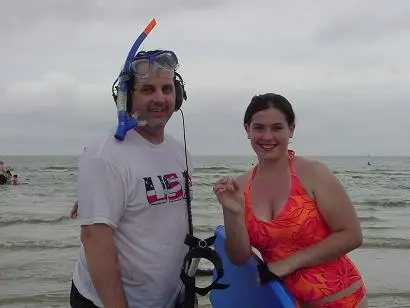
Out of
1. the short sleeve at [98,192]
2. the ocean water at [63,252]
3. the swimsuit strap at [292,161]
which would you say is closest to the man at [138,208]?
the short sleeve at [98,192]

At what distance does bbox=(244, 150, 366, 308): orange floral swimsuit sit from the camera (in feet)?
9.14

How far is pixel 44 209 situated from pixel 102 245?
16.3 m

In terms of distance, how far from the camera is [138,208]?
2414 mm

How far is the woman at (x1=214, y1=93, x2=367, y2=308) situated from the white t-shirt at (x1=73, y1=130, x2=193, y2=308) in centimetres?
31

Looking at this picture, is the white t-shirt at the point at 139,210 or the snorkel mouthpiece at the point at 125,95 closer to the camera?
the white t-shirt at the point at 139,210

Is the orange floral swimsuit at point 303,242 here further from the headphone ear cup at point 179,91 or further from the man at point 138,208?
the headphone ear cup at point 179,91

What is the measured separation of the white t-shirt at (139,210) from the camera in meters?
2.27

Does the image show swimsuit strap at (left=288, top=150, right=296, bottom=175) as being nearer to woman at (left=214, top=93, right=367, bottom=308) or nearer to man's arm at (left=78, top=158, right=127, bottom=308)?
woman at (left=214, top=93, right=367, bottom=308)

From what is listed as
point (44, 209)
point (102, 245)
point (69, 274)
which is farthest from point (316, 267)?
point (44, 209)

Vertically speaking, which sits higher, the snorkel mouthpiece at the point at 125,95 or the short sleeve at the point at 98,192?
the snorkel mouthpiece at the point at 125,95

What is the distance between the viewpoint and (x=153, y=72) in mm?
2531

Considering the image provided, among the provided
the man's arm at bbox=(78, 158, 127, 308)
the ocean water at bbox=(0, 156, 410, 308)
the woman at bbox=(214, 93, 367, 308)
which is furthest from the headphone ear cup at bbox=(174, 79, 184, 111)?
the ocean water at bbox=(0, 156, 410, 308)

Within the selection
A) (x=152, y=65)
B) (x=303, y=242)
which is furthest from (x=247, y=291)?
(x=152, y=65)

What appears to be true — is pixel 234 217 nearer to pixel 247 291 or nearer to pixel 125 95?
pixel 247 291
